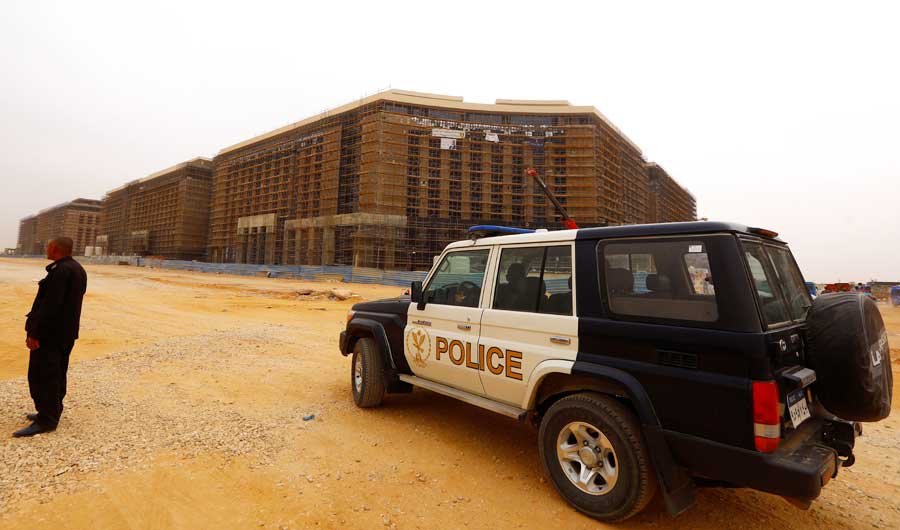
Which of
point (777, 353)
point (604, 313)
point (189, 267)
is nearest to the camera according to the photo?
point (777, 353)

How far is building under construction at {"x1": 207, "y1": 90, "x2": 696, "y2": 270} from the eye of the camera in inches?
1649

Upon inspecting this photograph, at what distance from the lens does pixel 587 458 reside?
2787 mm

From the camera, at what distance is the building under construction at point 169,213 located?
66.3 meters

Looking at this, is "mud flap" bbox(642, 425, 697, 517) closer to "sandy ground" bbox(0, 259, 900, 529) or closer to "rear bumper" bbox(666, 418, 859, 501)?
"rear bumper" bbox(666, 418, 859, 501)

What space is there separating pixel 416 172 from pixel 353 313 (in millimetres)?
39212

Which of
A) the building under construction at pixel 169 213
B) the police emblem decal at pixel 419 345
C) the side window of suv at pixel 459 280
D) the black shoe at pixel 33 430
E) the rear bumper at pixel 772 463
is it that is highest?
the building under construction at pixel 169 213

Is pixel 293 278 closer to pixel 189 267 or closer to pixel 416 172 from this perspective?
pixel 416 172

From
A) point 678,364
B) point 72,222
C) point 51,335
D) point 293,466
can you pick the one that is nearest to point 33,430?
point 51,335

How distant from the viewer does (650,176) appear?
2527 inches

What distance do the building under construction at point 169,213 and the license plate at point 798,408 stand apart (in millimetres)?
78058

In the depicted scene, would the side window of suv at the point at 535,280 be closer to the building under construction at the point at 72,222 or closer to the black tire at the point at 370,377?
the black tire at the point at 370,377

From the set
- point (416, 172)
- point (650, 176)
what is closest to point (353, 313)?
point (416, 172)

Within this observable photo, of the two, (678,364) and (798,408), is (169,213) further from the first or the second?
(798,408)

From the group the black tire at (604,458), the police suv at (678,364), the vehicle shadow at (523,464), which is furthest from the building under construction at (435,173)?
the black tire at (604,458)
